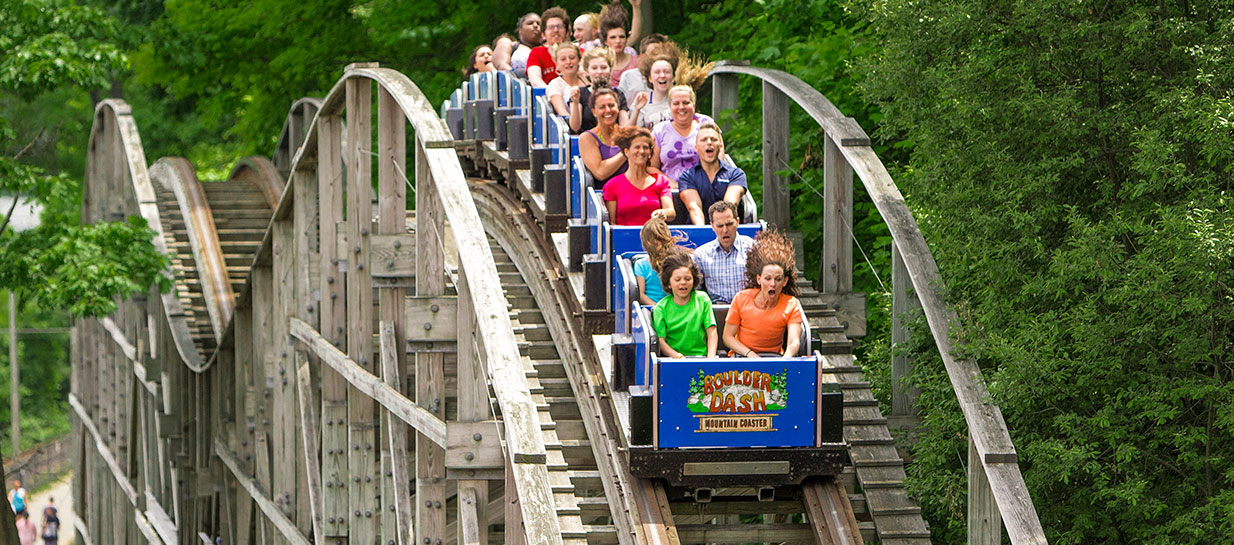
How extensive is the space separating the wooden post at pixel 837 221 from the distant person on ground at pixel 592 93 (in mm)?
1456

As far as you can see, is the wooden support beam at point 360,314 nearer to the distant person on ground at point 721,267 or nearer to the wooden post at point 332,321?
the wooden post at point 332,321

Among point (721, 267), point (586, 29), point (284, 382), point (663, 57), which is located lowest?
point (284, 382)

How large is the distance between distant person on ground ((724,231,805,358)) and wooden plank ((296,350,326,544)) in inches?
242

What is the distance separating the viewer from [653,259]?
866cm

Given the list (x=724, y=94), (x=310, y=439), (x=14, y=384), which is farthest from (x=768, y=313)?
(x=14, y=384)

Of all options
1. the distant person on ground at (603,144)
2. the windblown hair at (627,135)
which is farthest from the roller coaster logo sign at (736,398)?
the distant person on ground at (603,144)

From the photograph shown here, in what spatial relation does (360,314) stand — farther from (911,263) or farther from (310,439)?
(911,263)

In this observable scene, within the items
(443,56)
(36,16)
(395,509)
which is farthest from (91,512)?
(395,509)

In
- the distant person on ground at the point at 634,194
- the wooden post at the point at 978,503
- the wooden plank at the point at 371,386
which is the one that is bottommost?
the wooden plank at the point at 371,386

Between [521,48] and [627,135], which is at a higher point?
[521,48]

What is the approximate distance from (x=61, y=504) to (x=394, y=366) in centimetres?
3360

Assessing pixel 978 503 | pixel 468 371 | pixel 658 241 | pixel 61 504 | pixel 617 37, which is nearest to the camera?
pixel 978 503

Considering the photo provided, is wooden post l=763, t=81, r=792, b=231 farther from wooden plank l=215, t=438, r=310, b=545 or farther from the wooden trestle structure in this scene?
wooden plank l=215, t=438, r=310, b=545

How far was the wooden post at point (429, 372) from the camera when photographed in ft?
32.9
